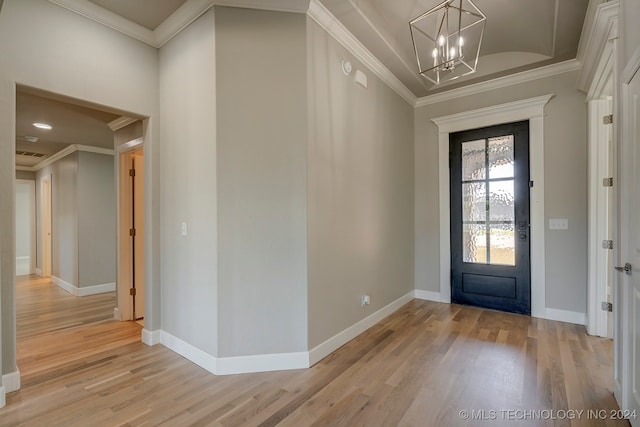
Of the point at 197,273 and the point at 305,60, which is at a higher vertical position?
the point at 305,60

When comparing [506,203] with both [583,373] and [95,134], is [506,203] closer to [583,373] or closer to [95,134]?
[583,373]

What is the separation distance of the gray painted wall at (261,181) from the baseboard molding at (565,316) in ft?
9.74

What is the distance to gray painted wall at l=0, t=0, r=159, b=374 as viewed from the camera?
2129 mm

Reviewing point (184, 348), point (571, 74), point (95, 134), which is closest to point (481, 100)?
point (571, 74)

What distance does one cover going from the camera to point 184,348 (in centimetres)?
268

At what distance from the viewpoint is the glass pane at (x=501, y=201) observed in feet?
12.3

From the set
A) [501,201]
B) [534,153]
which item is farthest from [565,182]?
[501,201]

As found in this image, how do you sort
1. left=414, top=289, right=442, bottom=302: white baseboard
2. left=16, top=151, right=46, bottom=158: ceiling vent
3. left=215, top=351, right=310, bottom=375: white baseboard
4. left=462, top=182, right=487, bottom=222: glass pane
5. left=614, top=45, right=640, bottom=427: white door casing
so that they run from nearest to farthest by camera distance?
left=614, top=45, right=640, bottom=427: white door casing < left=215, top=351, right=310, bottom=375: white baseboard < left=462, top=182, right=487, bottom=222: glass pane < left=414, top=289, right=442, bottom=302: white baseboard < left=16, top=151, right=46, bottom=158: ceiling vent

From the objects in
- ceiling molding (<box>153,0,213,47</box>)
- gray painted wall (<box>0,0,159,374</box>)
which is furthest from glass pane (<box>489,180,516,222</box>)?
gray painted wall (<box>0,0,159,374</box>)

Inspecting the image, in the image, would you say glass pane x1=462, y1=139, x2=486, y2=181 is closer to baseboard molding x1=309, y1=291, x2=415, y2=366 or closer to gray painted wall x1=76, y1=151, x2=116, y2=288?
baseboard molding x1=309, y1=291, x2=415, y2=366

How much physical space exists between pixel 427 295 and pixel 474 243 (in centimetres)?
99

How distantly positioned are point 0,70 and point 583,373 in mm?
4760

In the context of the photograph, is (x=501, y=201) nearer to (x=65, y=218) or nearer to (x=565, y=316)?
(x=565, y=316)

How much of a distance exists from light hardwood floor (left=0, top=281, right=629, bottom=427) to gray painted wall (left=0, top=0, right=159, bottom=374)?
495mm
